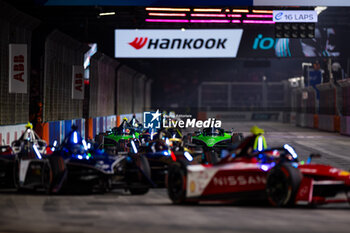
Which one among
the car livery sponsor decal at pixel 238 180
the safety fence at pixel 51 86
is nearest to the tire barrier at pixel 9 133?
the safety fence at pixel 51 86

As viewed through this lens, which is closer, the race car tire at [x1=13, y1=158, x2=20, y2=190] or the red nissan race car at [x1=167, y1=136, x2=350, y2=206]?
the red nissan race car at [x1=167, y1=136, x2=350, y2=206]

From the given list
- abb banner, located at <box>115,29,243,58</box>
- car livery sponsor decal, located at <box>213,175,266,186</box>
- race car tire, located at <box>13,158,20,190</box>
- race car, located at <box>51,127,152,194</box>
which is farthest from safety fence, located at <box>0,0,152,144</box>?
car livery sponsor decal, located at <box>213,175,266,186</box>

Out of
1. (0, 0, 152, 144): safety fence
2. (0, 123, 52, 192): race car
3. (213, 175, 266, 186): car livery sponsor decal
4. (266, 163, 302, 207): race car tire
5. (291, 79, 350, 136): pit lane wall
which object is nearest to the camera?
(266, 163, 302, 207): race car tire

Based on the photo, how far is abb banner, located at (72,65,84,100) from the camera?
109 feet

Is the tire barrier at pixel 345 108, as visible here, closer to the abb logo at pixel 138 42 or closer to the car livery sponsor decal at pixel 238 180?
the abb logo at pixel 138 42

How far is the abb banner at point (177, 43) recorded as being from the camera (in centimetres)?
4147

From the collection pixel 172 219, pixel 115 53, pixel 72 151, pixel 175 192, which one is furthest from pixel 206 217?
pixel 115 53

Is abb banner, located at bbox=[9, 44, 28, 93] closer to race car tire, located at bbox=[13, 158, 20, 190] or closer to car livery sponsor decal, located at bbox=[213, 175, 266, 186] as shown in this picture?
race car tire, located at bbox=[13, 158, 20, 190]

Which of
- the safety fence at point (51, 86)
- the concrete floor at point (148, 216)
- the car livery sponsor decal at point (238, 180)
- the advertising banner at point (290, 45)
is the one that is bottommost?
the concrete floor at point (148, 216)

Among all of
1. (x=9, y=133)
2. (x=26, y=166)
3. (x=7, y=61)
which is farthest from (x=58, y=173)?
(x=7, y=61)

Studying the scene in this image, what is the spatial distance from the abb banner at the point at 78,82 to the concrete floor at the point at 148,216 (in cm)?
1982

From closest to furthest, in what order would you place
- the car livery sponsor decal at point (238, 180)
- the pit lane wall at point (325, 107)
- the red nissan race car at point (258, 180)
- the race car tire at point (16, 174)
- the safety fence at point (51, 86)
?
the red nissan race car at point (258, 180), the car livery sponsor decal at point (238, 180), the race car tire at point (16, 174), the safety fence at point (51, 86), the pit lane wall at point (325, 107)

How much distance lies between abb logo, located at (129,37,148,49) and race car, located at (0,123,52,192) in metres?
25.4

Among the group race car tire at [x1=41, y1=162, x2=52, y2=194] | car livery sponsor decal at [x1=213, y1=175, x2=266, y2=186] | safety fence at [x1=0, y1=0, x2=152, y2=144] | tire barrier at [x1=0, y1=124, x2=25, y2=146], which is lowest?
race car tire at [x1=41, y1=162, x2=52, y2=194]
